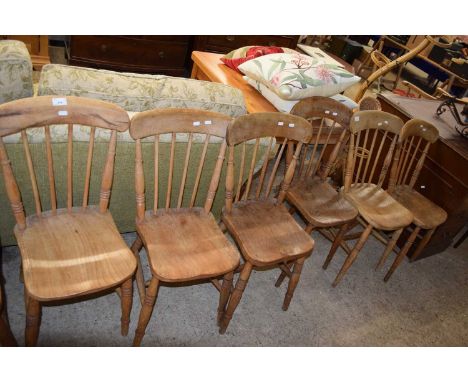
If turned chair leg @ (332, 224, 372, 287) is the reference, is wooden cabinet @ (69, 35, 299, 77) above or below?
above

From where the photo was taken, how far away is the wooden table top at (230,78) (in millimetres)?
2287

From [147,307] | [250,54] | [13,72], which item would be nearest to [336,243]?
[147,307]

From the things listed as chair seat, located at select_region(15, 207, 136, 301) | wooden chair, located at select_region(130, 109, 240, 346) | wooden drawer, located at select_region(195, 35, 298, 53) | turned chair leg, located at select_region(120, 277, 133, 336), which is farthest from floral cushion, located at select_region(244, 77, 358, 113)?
wooden drawer, located at select_region(195, 35, 298, 53)

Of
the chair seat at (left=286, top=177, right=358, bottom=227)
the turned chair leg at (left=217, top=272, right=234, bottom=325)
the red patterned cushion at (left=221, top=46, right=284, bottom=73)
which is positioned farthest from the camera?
the red patterned cushion at (left=221, top=46, right=284, bottom=73)

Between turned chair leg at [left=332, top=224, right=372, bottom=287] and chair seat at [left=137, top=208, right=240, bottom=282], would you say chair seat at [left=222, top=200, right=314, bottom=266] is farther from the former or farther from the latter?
turned chair leg at [left=332, top=224, right=372, bottom=287]

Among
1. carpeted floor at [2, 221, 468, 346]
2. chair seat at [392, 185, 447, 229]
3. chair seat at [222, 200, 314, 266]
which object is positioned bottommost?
carpeted floor at [2, 221, 468, 346]

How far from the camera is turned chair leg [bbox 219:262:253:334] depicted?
1616mm

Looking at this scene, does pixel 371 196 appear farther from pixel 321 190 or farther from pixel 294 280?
pixel 294 280

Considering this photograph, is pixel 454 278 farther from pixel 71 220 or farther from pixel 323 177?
pixel 71 220

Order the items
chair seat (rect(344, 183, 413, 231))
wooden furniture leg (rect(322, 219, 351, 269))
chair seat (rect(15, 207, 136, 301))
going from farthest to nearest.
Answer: wooden furniture leg (rect(322, 219, 351, 269)) → chair seat (rect(344, 183, 413, 231)) → chair seat (rect(15, 207, 136, 301))

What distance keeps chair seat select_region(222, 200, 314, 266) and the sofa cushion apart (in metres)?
0.49

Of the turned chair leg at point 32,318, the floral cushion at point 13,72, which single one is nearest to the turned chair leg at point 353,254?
the turned chair leg at point 32,318

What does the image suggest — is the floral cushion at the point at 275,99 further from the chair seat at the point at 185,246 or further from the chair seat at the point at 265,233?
the chair seat at the point at 185,246
